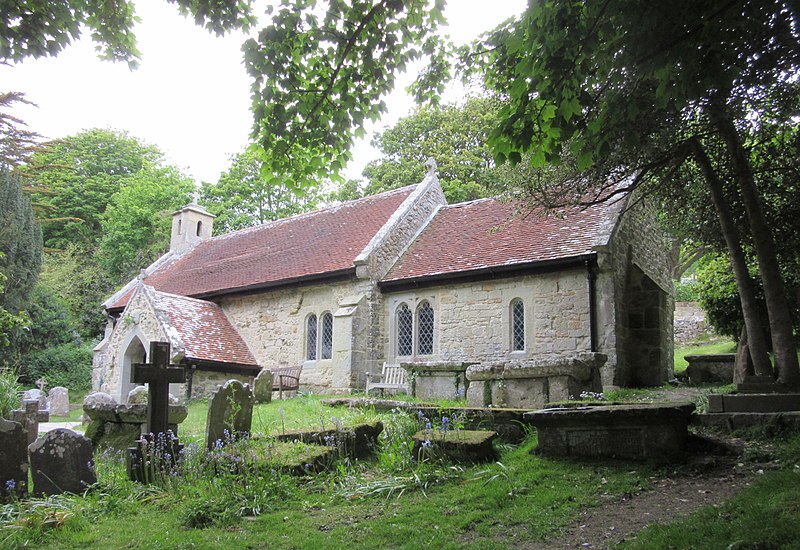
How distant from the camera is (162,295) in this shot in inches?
799

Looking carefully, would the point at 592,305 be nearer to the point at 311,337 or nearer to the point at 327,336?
the point at 327,336

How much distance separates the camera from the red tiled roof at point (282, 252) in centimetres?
2011

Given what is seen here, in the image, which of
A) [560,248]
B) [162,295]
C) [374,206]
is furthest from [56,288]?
[560,248]

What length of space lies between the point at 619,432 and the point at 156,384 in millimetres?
5398

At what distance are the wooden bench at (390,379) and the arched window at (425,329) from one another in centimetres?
88

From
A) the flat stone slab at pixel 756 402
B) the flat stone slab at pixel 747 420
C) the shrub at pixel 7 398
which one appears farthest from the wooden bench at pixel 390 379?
the flat stone slab at pixel 747 420

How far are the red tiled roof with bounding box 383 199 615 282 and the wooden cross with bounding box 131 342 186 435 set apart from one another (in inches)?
340

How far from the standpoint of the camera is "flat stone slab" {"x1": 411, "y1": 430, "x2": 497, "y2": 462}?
6.78 metres

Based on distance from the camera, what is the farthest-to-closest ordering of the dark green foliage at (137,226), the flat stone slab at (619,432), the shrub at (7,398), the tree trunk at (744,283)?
the dark green foliage at (137,226), the shrub at (7,398), the tree trunk at (744,283), the flat stone slab at (619,432)

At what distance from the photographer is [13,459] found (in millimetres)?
6621

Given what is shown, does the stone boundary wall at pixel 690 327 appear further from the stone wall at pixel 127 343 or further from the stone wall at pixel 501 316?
the stone wall at pixel 127 343

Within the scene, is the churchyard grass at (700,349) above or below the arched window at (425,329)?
below

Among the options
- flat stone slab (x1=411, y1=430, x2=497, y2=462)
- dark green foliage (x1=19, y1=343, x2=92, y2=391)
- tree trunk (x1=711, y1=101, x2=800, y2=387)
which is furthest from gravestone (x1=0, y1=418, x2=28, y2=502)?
dark green foliage (x1=19, y1=343, x2=92, y2=391)

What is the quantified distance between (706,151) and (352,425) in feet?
26.0
